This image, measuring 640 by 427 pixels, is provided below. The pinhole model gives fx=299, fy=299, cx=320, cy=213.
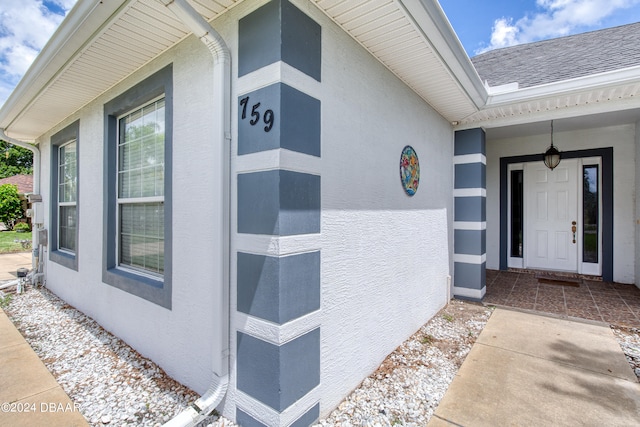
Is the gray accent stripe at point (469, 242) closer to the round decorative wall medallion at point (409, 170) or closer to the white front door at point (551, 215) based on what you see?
the round decorative wall medallion at point (409, 170)

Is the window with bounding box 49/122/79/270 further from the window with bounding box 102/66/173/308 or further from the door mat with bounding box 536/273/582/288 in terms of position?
the door mat with bounding box 536/273/582/288

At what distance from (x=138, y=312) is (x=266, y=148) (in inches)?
96.5

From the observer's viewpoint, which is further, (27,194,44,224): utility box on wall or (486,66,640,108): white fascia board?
(27,194,44,224): utility box on wall

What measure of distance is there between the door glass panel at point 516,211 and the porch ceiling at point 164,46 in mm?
3604

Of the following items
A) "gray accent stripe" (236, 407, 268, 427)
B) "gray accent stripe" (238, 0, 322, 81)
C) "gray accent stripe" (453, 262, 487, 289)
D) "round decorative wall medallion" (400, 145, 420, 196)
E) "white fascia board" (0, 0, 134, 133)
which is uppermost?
"white fascia board" (0, 0, 134, 133)

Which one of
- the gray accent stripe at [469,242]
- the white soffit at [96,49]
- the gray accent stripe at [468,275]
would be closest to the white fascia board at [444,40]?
the white soffit at [96,49]

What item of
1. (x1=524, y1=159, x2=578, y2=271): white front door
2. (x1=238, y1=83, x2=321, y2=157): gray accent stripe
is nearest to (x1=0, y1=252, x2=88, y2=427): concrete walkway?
(x1=238, y1=83, x2=321, y2=157): gray accent stripe

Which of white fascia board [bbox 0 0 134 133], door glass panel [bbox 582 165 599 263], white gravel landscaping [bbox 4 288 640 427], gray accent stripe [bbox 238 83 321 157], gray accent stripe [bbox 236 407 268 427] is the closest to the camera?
gray accent stripe [bbox 238 83 321 157]

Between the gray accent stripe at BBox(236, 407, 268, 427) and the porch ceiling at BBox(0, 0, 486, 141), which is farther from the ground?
the porch ceiling at BBox(0, 0, 486, 141)

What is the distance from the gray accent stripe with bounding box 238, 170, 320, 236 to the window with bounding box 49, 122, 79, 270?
438 cm

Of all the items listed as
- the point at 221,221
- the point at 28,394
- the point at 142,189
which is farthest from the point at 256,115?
the point at 28,394

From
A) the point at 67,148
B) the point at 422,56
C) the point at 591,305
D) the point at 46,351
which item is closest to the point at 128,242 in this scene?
the point at 46,351

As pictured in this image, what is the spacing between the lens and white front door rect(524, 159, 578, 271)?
6.29m

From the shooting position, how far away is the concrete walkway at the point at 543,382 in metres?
2.26
